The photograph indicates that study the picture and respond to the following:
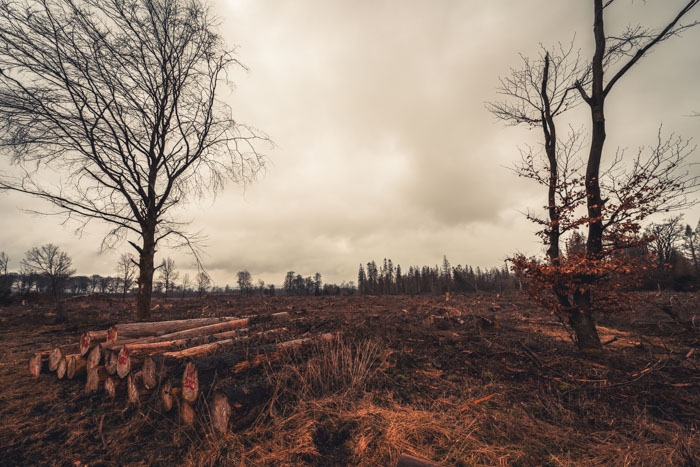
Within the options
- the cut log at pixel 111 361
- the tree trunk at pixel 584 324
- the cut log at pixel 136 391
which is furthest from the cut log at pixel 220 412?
the tree trunk at pixel 584 324

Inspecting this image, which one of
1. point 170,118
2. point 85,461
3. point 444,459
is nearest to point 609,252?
point 444,459

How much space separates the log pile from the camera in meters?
3.49

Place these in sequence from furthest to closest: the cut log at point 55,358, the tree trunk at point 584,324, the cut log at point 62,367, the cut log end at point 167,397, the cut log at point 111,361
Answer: the tree trunk at point 584,324 < the cut log at point 55,358 < the cut log at point 62,367 < the cut log at point 111,361 < the cut log end at point 167,397

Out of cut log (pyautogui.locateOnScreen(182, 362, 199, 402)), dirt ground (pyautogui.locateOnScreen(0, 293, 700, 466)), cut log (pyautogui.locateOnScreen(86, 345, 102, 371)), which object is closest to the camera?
dirt ground (pyautogui.locateOnScreen(0, 293, 700, 466))

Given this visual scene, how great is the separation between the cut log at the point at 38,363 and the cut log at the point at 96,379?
192 cm

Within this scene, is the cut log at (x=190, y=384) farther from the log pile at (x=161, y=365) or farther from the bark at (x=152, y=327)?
the bark at (x=152, y=327)

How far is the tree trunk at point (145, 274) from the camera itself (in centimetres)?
771

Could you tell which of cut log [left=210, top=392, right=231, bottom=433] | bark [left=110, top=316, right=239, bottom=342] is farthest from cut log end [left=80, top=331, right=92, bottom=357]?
cut log [left=210, top=392, right=231, bottom=433]

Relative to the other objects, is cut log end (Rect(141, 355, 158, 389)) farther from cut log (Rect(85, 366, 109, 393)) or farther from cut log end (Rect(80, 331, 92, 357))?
cut log end (Rect(80, 331, 92, 357))

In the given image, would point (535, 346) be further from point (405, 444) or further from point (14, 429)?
point (14, 429)

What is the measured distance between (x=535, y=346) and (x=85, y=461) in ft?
28.0

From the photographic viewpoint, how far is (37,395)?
455 cm

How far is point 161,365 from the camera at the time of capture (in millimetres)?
3951

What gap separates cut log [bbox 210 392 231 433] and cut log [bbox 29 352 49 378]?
5272mm
